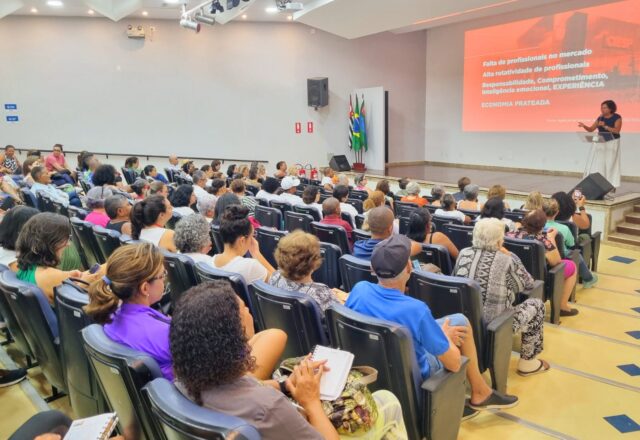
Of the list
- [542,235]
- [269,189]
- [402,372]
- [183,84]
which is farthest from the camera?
[183,84]

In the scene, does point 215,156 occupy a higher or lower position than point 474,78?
lower

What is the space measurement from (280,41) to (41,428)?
1295cm

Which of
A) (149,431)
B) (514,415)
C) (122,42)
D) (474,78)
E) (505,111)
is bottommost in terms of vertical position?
(514,415)

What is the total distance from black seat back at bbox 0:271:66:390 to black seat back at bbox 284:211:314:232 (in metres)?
2.79

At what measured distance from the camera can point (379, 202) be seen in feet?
16.8

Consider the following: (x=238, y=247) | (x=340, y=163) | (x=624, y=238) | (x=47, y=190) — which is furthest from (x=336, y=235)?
(x=340, y=163)

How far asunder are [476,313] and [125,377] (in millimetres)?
1970

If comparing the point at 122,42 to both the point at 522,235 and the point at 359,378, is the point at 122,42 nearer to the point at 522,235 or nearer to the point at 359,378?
the point at 522,235

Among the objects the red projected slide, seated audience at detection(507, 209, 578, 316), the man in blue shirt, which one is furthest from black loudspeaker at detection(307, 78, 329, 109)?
the man in blue shirt

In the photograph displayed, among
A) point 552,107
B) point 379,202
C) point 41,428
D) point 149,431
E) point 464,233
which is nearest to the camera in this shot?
point 41,428

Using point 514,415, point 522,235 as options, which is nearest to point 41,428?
point 514,415

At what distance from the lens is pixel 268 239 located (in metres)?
4.30

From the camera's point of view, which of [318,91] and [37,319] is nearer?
[37,319]

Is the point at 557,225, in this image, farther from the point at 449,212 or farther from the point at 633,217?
the point at 633,217
